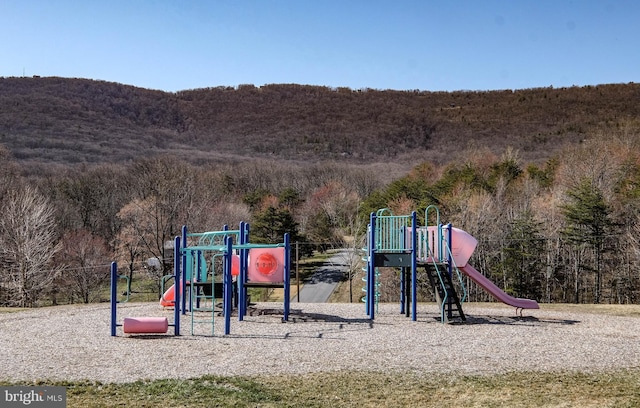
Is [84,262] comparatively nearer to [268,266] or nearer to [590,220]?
[268,266]

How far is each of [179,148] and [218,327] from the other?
11483cm

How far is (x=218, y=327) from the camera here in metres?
16.4

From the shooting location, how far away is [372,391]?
996cm

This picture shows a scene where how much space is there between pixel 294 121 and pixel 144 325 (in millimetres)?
138096

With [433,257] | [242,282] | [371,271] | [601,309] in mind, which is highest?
[433,257]

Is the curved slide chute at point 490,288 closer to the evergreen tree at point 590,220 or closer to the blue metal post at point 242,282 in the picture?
the blue metal post at point 242,282

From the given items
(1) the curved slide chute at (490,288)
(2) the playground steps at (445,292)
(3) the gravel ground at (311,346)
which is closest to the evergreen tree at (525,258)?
(3) the gravel ground at (311,346)

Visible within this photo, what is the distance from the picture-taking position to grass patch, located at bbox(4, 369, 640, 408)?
9258 millimetres

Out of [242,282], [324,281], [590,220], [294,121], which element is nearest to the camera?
[242,282]

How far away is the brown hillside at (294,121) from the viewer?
4473 inches

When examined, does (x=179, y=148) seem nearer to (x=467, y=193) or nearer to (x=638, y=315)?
(x=467, y=193)

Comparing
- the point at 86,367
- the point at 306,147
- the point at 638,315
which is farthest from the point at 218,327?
the point at 306,147

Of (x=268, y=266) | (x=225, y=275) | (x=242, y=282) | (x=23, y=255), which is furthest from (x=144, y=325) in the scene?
(x=23, y=255)

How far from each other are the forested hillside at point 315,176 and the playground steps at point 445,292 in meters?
19.8
